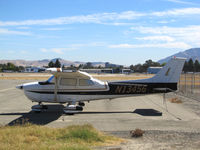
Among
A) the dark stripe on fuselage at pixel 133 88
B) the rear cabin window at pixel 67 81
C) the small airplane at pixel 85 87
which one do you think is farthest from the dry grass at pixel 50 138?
the dark stripe on fuselage at pixel 133 88

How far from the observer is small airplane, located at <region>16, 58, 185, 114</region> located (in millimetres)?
13898

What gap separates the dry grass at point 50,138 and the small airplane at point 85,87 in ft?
16.3

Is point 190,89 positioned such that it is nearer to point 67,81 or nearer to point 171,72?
point 171,72

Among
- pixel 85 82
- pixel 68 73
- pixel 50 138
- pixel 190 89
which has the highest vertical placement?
pixel 68 73

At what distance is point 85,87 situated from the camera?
14141 millimetres

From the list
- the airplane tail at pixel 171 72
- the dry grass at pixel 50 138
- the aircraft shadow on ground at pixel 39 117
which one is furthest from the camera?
the airplane tail at pixel 171 72

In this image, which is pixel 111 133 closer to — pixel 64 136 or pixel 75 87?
pixel 64 136

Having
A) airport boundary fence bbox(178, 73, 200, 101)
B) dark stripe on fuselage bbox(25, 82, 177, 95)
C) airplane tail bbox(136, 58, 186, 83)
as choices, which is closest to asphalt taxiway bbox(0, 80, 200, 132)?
dark stripe on fuselage bbox(25, 82, 177, 95)

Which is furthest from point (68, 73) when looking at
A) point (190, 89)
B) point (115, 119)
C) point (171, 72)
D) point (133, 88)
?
point (190, 89)

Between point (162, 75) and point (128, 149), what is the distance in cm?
835

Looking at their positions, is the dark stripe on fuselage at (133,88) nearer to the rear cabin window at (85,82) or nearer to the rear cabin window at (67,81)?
the rear cabin window at (85,82)

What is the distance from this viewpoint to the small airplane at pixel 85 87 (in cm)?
1390

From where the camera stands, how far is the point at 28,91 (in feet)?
45.4

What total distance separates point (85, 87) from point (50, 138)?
20.6 feet
